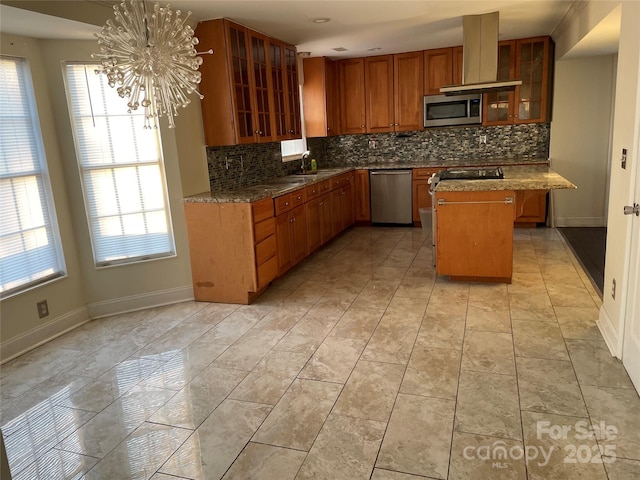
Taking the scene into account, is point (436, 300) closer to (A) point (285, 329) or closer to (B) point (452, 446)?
(A) point (285, 329)

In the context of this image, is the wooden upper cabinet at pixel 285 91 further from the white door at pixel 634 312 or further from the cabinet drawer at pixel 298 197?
the white door at pixel 634 312

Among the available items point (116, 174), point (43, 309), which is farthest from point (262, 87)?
point (43, 309)

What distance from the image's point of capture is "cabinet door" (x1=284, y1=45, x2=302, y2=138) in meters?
5.19

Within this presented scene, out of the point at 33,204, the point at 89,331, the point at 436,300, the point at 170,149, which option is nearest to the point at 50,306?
the point at 89,331

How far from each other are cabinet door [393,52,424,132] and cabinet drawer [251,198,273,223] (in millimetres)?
3160

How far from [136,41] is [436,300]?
9.15 ft

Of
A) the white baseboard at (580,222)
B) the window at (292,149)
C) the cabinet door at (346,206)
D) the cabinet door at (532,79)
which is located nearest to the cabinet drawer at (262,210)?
the window at (292,149)

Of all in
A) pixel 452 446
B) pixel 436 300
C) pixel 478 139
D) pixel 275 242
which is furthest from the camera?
pixel 478 139

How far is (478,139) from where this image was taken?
6.53 m

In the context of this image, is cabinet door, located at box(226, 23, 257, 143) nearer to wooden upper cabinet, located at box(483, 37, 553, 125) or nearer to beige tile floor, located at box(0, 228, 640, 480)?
beige tile floor, located at box(0, 228, 640, 480)

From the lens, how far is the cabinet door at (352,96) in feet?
21.9

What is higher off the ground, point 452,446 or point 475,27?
point 475,27

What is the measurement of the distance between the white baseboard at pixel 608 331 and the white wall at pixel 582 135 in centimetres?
323

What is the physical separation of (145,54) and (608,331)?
10.1 feet
